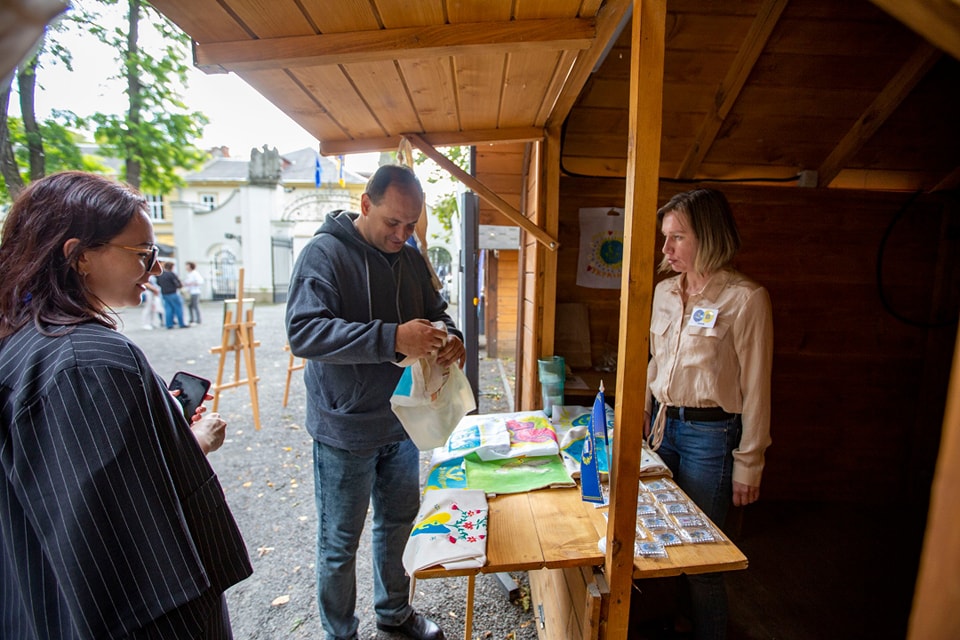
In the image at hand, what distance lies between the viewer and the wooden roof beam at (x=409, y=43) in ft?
4.21

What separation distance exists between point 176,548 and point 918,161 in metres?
Result: 4.26

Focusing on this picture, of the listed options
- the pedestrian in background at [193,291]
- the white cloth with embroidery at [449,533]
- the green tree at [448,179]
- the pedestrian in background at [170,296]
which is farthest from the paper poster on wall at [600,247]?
the pedestrian in background at [193,291]

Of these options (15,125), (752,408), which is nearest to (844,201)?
(752,408)

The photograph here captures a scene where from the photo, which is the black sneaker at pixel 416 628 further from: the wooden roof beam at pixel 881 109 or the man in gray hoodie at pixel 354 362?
the wooden roof beam at pixel 881 109

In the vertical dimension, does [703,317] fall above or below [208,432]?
above

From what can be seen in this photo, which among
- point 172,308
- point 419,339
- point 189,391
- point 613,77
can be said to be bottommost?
point 172,308

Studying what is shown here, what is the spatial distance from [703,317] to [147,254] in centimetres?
176

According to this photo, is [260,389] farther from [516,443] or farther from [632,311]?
[632,311]

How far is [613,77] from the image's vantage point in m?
2.63


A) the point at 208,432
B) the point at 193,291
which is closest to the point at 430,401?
the point at 208,432

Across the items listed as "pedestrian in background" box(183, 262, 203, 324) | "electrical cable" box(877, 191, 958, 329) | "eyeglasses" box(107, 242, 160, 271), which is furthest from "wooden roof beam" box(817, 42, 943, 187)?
"pedestrian in background" box(183, 262, 203, 324)

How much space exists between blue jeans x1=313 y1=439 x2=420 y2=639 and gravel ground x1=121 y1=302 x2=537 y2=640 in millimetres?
411

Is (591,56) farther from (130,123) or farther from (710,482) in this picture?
(130,123)

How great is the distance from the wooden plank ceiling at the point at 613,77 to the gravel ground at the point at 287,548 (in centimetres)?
243
